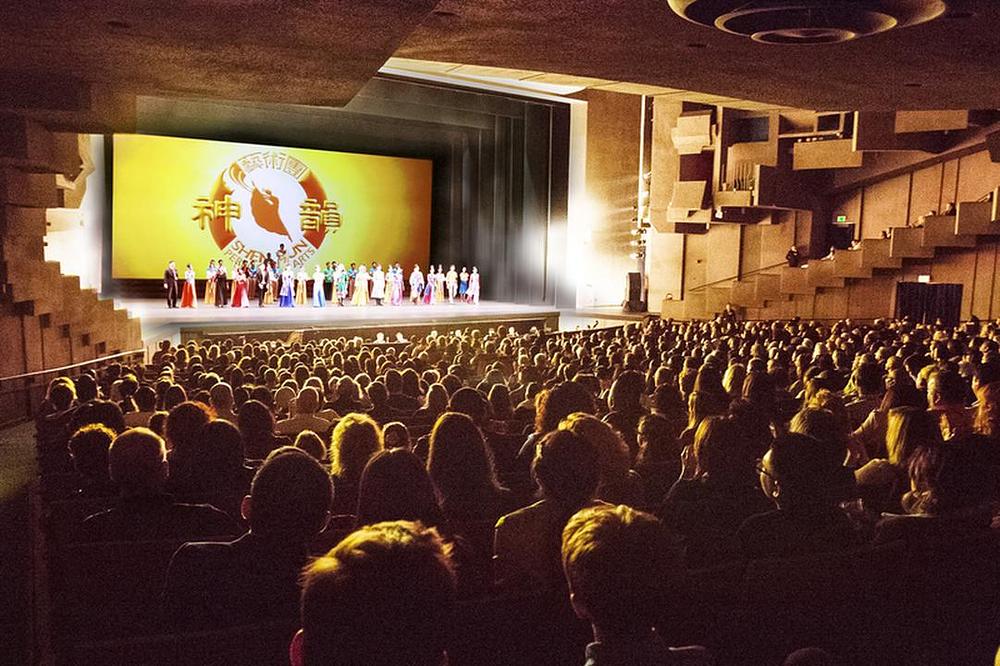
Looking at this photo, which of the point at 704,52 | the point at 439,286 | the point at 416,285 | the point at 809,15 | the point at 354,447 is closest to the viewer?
the point at 354,447

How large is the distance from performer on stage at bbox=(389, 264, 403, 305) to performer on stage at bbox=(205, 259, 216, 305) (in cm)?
460

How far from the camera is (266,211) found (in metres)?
22.2

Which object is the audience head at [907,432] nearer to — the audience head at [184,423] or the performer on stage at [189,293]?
the audience head at [184,423]

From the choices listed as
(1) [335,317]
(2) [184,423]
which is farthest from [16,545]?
(1) [335,317]

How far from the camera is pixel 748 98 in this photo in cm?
1059

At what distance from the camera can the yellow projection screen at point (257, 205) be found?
20.4 metres

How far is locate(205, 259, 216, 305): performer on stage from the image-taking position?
20203 millimetres

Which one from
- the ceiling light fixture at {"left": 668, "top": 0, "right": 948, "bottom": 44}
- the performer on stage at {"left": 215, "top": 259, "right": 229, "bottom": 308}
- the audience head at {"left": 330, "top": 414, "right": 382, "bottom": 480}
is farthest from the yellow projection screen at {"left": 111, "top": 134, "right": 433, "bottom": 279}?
the audience head at {"left": 330, "top": 414, "right": 382, "bottom": 480}

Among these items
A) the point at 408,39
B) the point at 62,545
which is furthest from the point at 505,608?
the point at 408,39

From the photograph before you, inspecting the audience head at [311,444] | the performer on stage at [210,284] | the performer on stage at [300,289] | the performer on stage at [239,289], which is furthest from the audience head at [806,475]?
the performer on stage at [300,289]

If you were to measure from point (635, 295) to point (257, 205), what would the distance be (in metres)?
10.3

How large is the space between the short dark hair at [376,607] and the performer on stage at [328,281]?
21.1 metres

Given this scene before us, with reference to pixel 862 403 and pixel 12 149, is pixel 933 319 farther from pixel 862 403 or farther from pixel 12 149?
pixel 12 149

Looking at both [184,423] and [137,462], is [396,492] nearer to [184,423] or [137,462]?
[137,462]
